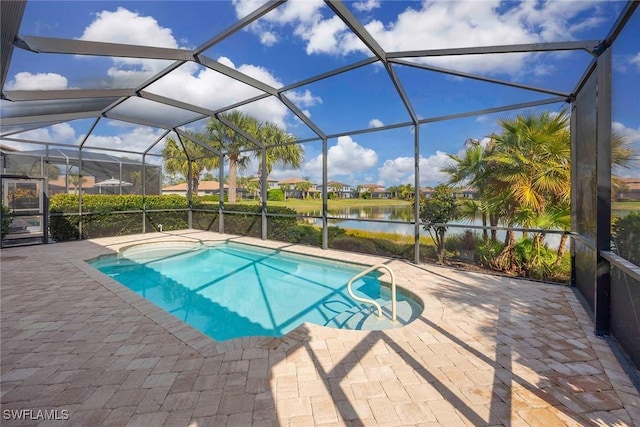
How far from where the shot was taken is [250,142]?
11.5m

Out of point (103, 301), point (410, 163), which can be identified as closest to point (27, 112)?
point (103, 301)

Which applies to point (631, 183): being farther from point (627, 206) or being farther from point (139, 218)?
point (139, 218)

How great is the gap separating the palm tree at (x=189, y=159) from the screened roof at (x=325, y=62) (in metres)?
3.99

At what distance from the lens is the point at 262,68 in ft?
20.3

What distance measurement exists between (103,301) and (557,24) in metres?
7.65

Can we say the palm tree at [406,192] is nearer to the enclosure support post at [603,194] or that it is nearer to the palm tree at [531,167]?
the palm tree at [531,167]

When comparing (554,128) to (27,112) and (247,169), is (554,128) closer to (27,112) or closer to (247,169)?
(27,112)

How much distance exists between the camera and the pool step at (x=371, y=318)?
4195mm

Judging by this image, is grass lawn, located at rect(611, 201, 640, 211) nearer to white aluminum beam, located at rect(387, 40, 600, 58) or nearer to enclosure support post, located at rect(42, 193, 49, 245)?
white aluminum beam, located at rect(387, 40, 600, 58)

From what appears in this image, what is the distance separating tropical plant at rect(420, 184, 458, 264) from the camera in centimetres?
669

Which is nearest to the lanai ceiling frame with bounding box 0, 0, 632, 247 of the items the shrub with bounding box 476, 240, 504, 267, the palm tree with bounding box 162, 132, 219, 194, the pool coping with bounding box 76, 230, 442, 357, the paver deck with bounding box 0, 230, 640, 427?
the shrub with bounding box 476, 240, 504, 267

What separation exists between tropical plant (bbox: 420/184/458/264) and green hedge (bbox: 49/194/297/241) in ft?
14.2

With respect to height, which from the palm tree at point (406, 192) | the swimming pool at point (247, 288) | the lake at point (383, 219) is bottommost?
the swimming pool at point (247, 288)

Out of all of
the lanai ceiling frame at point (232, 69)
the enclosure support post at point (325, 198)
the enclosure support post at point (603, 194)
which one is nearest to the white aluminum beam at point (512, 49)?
the lanai ceiling frame at point (232, 69)
